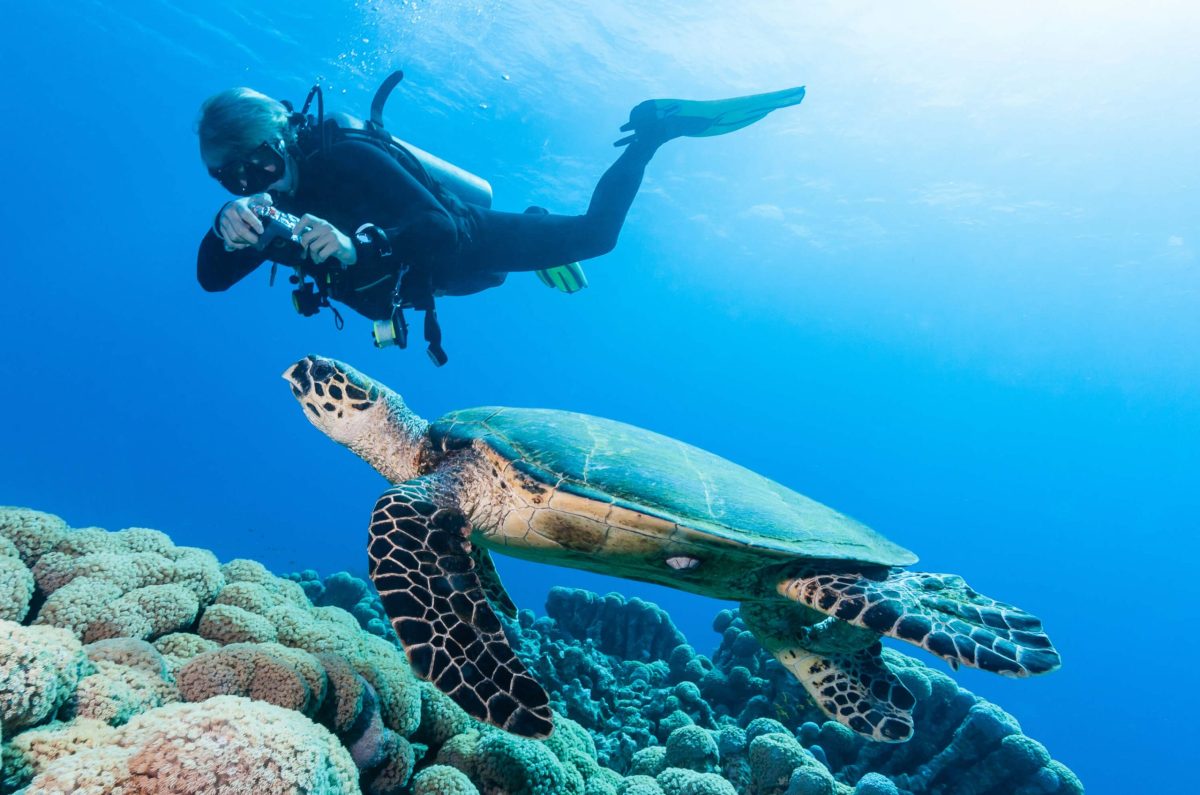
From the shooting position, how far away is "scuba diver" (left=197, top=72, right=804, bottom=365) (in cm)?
431

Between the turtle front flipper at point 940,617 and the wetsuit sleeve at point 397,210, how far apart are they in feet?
13.7

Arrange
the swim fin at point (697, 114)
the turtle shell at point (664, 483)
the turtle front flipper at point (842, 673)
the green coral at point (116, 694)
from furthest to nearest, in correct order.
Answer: the swim fin at point (697, 114), the turtle front flipper at point (842, 673), the turtle shell at point (664, 483), the green coral at point (116, 694)

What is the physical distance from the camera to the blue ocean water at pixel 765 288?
20.4m

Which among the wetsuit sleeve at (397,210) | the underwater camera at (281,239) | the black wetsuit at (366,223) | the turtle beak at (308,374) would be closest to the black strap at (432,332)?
the black wetsuit at (366,223)

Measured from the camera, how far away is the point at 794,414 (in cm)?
7406

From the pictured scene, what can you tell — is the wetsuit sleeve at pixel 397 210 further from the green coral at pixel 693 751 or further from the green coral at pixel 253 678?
the green coral at pixel 693 751

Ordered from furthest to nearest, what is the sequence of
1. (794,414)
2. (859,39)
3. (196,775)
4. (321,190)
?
(794,414) → (859,39) → (321,190) → (196,775)

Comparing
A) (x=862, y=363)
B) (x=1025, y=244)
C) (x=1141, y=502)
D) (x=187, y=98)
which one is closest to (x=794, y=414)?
(x=862, y=363)

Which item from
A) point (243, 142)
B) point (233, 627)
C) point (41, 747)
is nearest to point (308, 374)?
point (233, 627)

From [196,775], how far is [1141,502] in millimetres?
85323

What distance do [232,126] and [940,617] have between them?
20.0 feet

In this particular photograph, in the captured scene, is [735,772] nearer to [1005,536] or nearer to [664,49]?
[664,49]

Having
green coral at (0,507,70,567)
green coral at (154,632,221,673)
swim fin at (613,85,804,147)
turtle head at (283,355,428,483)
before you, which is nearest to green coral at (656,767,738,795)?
turtle head at (283,355,428,483)

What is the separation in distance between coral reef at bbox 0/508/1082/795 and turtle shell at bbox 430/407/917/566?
1.49 m
